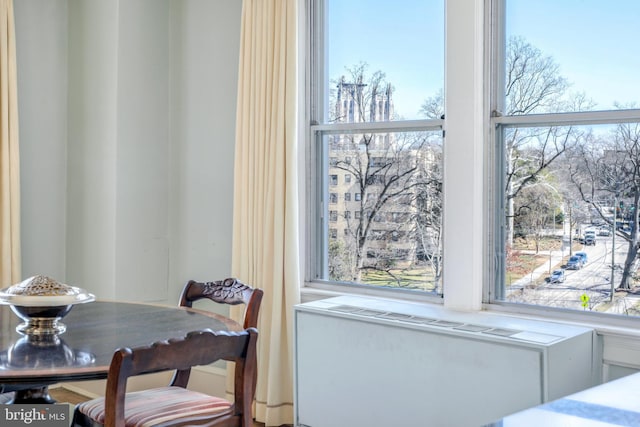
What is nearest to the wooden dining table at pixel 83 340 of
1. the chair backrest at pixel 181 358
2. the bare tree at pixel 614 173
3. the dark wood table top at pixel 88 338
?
the dark wood table top at pixel 88 338

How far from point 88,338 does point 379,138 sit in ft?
6.09

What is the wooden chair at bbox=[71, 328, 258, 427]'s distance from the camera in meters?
1.79

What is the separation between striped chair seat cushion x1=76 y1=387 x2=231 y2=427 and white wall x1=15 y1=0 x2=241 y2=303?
1671 millimetres

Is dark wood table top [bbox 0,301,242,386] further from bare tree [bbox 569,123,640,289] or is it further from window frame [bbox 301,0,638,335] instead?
bare tree [bbox 569,123,640,289]

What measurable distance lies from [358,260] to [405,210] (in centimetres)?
39

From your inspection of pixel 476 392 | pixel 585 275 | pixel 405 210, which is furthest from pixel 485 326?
pixel 405 210

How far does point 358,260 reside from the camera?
3652mm

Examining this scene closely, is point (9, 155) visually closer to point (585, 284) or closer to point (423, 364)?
point (423, 364)

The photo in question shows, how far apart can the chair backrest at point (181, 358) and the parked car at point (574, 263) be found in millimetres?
1507

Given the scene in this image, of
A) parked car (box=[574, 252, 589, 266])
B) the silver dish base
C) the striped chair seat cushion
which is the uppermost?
parked car (box=[574, 252, 589, 266])

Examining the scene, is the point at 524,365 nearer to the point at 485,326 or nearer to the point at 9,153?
the point at 485,326

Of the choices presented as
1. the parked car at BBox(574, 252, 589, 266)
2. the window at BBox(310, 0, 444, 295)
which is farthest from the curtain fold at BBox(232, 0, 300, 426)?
the parked car at BBox(574, 252, 589, 266)

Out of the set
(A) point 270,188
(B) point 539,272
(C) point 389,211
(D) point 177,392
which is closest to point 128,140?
(A) point 270,188

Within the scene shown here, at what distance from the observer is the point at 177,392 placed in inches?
101
